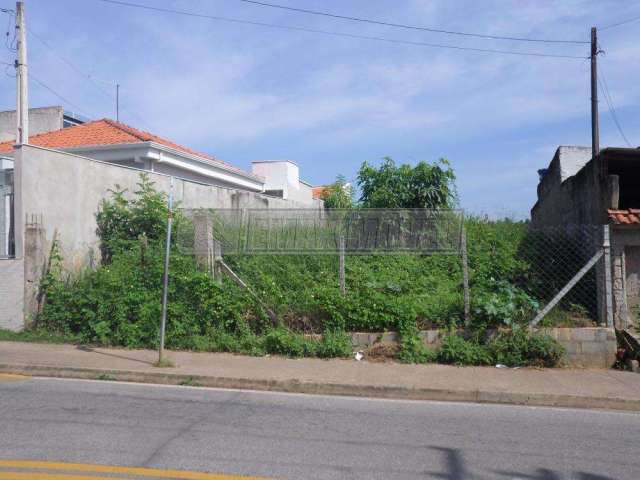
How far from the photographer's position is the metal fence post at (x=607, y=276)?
32.1 ft

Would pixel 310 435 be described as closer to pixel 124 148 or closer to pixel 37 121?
pixel 124 148

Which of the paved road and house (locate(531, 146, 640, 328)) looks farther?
house (locate(531, 146, 640, 328))

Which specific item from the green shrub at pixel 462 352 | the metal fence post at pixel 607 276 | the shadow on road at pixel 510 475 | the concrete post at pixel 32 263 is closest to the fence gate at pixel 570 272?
the metal fence post at pixel 607 276

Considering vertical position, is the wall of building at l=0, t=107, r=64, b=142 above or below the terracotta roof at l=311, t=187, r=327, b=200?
above

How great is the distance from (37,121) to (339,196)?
1258 centimetres

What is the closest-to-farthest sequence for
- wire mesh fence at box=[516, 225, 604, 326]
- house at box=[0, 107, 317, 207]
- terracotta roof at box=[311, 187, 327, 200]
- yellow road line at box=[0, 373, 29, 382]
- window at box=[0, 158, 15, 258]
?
yellow road line at box=[0, 373, 29, 382] → wire mesh fence at box=[516, 225, 604, 326] → window at box=[0, 158, 15, 258] → house at box=[0, 107, 317, 207] → terracotta roof at box=[311, 187, 327, 200]

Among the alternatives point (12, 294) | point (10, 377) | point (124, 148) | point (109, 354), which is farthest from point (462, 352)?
point (124, 148)

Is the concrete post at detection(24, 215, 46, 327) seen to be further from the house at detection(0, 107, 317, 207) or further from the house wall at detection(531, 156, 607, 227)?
the house wall at detection(531, 156, 607, 227)

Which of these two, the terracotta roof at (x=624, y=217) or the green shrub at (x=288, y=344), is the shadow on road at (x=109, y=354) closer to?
the green shrub at (x=288, y=344)

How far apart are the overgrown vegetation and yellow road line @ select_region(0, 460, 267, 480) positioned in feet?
17.1

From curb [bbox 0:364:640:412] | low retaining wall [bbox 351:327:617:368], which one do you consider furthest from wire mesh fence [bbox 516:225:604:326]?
curb [bbox 0:364:640:412]

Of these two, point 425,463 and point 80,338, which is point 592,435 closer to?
point 425,463

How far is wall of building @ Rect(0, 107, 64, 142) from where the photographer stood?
2472cm

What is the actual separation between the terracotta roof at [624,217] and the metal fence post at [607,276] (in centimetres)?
24
